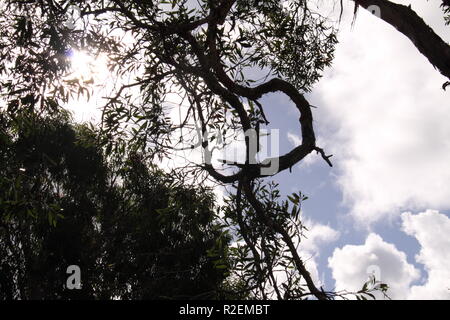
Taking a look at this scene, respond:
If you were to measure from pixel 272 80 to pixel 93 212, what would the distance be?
8.10 metres

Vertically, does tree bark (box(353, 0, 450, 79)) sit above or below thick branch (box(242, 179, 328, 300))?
above

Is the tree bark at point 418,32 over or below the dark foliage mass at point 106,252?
over

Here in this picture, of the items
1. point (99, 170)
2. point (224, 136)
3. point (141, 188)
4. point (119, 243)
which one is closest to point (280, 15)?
point (224, 136)

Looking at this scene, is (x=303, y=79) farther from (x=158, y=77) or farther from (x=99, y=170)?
(x=99, y=170)

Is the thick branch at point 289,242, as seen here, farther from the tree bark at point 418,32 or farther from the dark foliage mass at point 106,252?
the dark foliage mass at point 106,252

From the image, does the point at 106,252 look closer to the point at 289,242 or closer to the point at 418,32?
the point at 289,242

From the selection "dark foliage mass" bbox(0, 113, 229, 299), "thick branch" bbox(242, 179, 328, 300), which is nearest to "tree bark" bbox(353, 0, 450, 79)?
"thick branch" bbox(242, 179, 328, 300)

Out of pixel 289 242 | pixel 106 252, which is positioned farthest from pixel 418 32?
pixel 106 252

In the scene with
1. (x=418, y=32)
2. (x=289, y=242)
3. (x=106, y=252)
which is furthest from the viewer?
(x=106, y=252)

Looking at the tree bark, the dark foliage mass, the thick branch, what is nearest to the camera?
the thick branch

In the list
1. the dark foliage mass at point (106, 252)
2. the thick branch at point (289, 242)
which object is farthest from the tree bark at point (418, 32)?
the dark foliage mass at point (106, 252)

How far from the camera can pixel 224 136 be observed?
5.70 m

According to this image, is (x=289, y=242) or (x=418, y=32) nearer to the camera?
(x=289, y=242)

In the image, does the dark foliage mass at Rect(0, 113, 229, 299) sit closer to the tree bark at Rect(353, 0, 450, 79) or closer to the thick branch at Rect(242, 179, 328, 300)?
the thick branch at Rect(242, 179, 328, 300)
